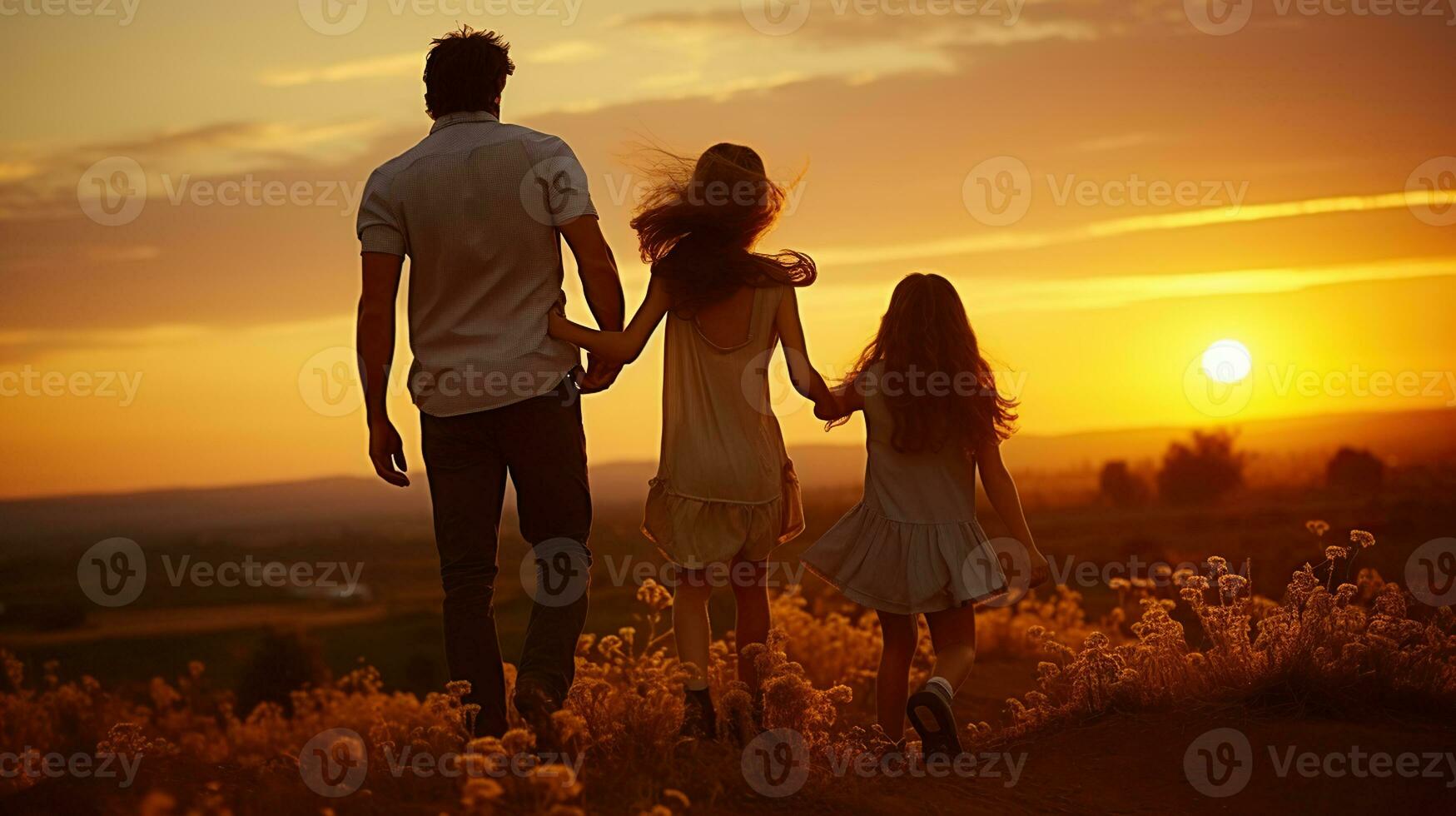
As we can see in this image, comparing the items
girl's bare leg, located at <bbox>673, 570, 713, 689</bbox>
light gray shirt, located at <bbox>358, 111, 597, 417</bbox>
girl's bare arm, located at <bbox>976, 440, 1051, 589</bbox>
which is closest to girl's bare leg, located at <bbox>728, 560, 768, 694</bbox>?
girl's bare leg, located at <bbox>673, 570, 713, 689</bbox>

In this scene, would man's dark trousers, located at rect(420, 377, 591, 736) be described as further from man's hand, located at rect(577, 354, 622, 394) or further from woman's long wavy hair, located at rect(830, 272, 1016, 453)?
woman's long wavy hair, located at rect(830, 272, 1016, 453)

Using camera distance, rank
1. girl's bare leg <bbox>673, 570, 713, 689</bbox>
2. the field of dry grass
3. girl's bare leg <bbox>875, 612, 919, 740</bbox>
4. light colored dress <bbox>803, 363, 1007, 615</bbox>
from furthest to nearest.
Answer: girl's bare leg <bbox>875, 612, 919, 740</bbox> → light colored dress <bbox>803, 363, 1007, 615</bbox> → girl's bare leg <bbox>673, 570, 713, 689</bbox> → the field of dry grass

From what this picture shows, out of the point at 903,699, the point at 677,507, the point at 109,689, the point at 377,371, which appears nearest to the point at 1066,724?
the point at 903,699

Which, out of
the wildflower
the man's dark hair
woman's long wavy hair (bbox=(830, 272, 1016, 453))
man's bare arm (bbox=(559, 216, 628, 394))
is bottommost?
the wildflower

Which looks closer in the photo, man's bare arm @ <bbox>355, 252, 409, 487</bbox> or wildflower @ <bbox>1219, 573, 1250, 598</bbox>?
man's bare arm @ <bbox>355, 252, 409, 487</bbox>

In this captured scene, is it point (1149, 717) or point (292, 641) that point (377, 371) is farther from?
point (292, 641)

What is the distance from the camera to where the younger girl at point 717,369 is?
5.18m

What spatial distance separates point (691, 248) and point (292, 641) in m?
12.1

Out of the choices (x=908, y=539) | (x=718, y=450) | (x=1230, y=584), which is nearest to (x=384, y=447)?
(x=718, y=450)

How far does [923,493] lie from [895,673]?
76 centimetres

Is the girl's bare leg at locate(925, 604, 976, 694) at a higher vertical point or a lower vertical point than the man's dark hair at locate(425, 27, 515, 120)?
lower

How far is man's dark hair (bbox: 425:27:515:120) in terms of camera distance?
482cm

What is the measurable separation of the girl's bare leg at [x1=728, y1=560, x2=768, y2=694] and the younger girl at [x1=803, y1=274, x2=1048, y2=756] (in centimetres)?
31

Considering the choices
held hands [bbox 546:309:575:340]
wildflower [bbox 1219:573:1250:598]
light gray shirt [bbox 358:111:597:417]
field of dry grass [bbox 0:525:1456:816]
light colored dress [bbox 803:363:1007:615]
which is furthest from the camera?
wildflower [bbox 1219:573:1250:598]
